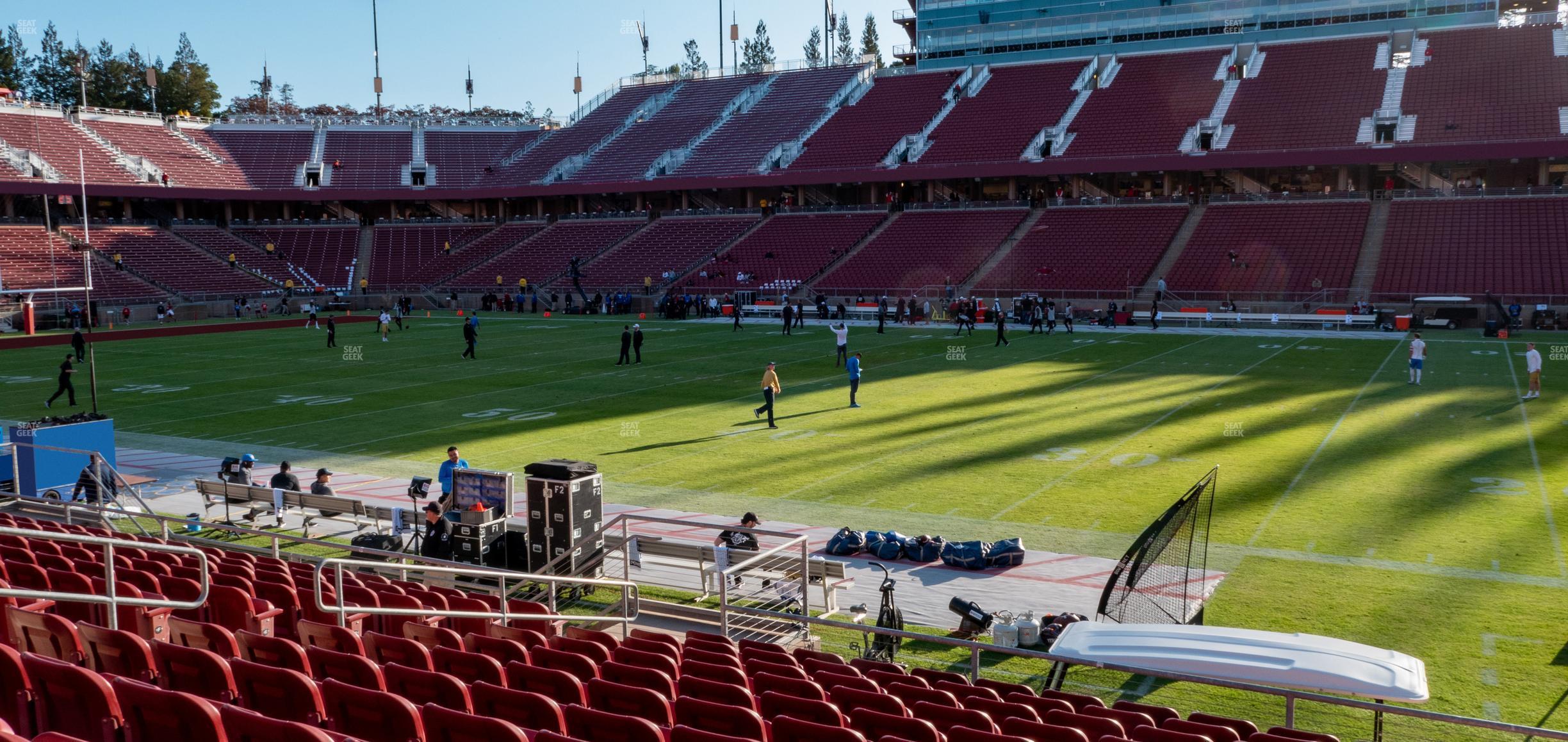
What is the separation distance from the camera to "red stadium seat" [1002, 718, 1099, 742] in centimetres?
610

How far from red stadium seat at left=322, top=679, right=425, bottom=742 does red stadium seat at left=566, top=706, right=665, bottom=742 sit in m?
0.77

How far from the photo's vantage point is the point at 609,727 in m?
5.55

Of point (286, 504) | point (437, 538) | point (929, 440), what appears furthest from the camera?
point (929, 440)

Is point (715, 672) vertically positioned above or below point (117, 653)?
below

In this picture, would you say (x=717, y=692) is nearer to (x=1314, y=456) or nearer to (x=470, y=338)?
(x=1314, y=456)

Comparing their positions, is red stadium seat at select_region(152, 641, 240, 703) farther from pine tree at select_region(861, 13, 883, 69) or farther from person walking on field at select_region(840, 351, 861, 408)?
pine tree at select_region(861, 13, 883, 69)

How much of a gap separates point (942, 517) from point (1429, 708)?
7417 millimetres

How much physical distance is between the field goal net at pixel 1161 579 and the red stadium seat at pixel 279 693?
6.71 metres

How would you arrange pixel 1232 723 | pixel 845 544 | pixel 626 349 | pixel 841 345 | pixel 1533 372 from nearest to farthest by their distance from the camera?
pixel 1232 723, pixel 845 544, pixel 1533 372, pixel 841 345, pixel 626 349

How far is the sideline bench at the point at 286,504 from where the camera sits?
15344 mm

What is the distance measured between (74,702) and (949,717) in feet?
15.7

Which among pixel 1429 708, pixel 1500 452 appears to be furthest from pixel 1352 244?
pixel 1429 708

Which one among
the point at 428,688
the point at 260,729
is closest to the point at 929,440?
the point at 428,688

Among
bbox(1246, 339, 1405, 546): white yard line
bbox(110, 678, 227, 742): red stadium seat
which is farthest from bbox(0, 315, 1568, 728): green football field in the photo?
bbox(110, 678, 227, 742): red stadium seat
